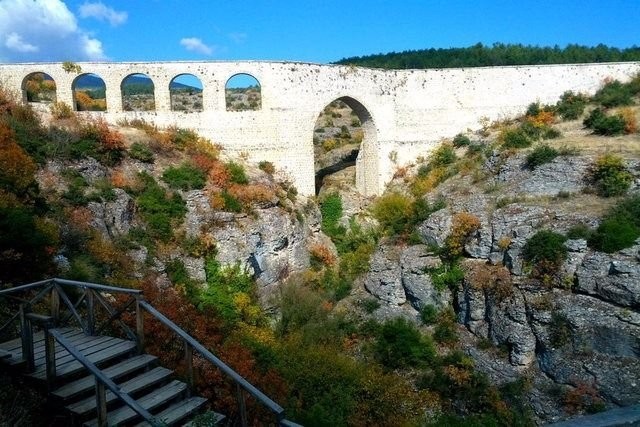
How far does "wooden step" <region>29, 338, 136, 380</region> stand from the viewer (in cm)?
566

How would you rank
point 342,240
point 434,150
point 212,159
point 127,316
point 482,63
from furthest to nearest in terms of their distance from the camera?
point 482,63 → point 434,150 → point 342,240 → point 212,159 → point 127,316

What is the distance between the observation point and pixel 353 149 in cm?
2827

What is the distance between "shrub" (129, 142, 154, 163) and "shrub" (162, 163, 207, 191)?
861 mm

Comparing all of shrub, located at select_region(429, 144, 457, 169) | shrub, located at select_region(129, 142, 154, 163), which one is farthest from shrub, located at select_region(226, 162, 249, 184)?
shrub, located at select_region(429, 144, 457, 169)

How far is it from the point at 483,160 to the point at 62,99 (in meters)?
19.1

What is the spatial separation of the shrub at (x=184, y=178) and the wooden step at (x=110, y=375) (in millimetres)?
12415

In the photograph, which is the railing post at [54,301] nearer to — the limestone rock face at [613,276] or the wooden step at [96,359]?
the wooden step at [96,359]

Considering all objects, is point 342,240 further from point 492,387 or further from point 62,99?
point 62,99

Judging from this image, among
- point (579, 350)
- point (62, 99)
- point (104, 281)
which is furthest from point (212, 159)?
point (579, 350)

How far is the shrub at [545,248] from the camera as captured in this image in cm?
1487

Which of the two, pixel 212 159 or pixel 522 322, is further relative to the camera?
pixel 212 159

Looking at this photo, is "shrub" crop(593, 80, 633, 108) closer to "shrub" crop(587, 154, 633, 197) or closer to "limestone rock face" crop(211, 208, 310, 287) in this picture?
"shrub" crop(587, 154, 633, 197)

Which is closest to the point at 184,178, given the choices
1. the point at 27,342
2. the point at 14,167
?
the point at 14,167

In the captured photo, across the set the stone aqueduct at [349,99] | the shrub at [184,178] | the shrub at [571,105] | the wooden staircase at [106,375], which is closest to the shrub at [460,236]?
the stone aqueduct at [349,99]
